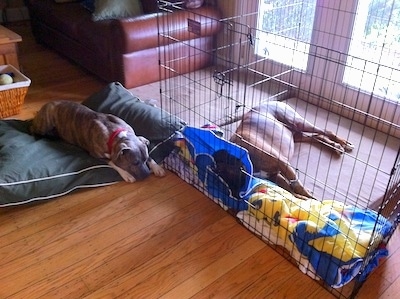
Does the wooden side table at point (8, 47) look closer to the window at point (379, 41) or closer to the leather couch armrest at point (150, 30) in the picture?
the leather couch armrest at point (150, 30)

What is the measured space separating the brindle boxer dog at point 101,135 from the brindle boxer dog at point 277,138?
0.54 metres

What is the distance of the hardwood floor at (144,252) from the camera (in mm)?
1750

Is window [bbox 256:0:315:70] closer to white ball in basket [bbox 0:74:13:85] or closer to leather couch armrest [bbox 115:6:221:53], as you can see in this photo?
leather couch armrest [bbox 115:6:221:53]

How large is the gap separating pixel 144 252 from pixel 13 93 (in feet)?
5.47

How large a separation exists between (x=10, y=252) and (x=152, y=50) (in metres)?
2.04

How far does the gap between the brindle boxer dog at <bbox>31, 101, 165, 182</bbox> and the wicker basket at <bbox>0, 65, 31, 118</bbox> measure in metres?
0.36

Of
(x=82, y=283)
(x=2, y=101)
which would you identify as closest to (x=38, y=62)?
(x=2, y=101)

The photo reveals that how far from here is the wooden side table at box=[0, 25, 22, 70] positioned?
306 cm

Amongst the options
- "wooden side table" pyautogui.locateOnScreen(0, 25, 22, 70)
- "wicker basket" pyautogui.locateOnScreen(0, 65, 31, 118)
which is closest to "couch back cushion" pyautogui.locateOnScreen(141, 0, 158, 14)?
"wooden side table" pyautogui.locateOnScreen(0, 25, 22, 70)

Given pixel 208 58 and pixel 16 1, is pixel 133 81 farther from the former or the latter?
pixel 16 1

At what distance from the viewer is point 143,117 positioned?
2.70m

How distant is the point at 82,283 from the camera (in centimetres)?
177

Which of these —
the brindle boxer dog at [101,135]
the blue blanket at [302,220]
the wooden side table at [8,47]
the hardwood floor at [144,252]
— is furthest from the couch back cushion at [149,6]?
the hardwood floor at [144,252]

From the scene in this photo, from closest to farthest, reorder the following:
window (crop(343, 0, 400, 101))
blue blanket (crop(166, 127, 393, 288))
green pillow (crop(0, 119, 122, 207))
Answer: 1. blue blanket (crop(166, 127, 393, 288))
2. green pillow (crop(0, 119, 122, 207))
3. window (crop(343, 0, 400, 101))
